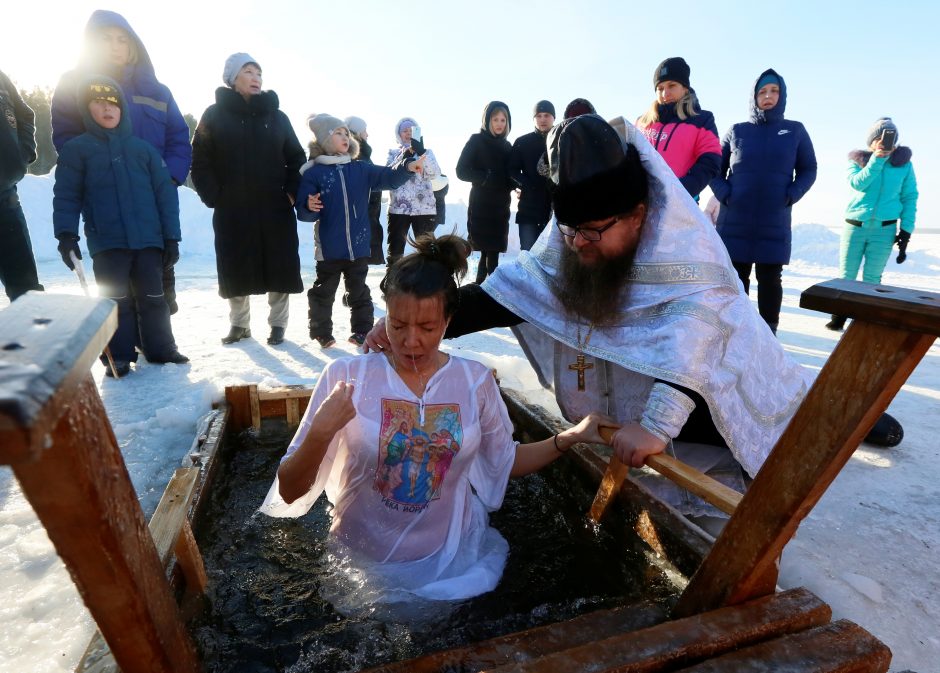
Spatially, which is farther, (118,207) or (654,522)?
(118,207)

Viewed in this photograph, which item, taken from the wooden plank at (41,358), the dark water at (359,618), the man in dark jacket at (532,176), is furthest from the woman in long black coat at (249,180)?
the wooden plank at (41,358)

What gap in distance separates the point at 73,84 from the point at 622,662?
517 centimetres

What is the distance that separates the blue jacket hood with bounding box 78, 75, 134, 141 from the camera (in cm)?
398

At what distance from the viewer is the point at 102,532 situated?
2.81 feet

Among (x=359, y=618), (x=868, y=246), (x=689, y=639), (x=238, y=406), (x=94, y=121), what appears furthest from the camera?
(x=868, y=246)

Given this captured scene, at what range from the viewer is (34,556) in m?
2.30

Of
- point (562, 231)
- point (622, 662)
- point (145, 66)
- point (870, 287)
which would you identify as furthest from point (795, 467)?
point (145, 66)

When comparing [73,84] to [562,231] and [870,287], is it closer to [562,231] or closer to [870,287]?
[562,231]

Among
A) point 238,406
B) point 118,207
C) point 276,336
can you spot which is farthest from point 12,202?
point 238,406

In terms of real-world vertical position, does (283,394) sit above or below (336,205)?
below

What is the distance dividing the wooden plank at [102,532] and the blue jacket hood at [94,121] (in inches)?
165

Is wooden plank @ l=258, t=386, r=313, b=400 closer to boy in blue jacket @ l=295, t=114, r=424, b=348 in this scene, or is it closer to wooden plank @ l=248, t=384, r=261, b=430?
wooden plank @ l=248, t=384, r=261, b=430

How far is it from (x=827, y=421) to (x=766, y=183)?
452 cm

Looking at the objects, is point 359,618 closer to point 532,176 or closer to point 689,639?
point 689,639
